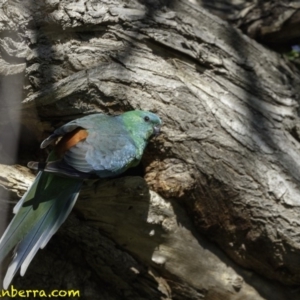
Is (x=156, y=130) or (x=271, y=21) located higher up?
(x=271, y=21)

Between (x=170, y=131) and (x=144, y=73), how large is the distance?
32cm

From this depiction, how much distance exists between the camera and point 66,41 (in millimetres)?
3303

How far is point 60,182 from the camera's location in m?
2.99

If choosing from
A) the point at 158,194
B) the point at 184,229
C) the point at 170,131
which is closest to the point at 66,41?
the point at 170,131

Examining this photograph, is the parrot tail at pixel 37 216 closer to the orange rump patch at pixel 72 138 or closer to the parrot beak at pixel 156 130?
the orange rump patch at pixel 72 138

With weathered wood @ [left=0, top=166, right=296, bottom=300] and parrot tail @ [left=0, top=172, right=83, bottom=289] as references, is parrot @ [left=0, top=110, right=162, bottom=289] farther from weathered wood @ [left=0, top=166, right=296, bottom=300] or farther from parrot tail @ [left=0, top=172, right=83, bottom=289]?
weathered wood @ [left=0, top=166, right=296, bottom=300]

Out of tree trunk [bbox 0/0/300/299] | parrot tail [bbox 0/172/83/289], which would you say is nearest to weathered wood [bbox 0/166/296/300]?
tree trunk [bbox 0/0/300/299]

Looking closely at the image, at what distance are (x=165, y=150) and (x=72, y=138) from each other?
0.52 meters

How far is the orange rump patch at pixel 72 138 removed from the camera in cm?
299

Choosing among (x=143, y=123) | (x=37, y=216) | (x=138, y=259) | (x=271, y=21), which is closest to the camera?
(x=37, y=216)

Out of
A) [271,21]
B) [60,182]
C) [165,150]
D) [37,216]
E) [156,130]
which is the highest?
[271,21]

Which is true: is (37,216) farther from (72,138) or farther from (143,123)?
(143,123)

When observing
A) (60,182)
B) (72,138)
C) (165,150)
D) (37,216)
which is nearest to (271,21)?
(165,150)

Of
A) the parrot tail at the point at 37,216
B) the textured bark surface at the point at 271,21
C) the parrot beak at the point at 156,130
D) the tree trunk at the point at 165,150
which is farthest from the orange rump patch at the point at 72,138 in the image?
the textured bark surface at the point at 271,21
